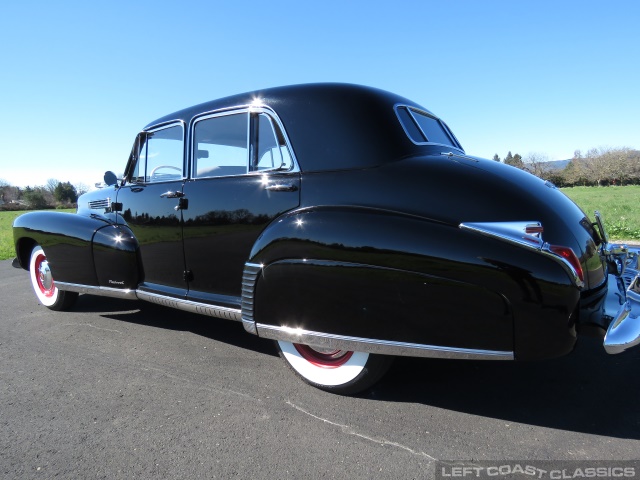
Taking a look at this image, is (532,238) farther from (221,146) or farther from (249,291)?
(221,146)

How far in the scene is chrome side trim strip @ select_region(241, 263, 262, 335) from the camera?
8.39 feet

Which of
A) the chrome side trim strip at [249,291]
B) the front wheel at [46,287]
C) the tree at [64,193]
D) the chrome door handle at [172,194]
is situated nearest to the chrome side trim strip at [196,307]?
the chrome side trim strip at [249,291]

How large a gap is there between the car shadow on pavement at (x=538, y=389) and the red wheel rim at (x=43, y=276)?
3.86m

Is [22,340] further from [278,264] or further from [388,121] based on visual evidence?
[388,121]

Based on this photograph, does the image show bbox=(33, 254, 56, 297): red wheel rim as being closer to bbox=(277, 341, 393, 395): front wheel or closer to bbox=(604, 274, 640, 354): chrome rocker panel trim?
bbox=(277, 341, 393, 395): front wheel

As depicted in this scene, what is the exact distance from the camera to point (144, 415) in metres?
2.36

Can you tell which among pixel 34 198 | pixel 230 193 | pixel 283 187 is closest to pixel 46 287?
pixel 230 193

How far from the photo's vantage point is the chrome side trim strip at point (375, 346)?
6.61ft

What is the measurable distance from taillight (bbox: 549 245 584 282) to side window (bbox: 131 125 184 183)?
2.74m

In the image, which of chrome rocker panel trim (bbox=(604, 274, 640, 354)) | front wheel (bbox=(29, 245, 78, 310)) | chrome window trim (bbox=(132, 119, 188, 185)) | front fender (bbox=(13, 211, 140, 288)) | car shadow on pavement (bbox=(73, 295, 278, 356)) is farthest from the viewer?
front wheel (bbox=(29, 245, 78, 310))

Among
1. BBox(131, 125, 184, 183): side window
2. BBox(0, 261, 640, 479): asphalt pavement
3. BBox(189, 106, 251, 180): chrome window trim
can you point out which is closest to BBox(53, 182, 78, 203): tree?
BBox(131, 125, 184, 183): side window

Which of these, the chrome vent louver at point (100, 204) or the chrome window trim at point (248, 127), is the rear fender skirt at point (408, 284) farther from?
the chrome vent louver at point (100, 204)

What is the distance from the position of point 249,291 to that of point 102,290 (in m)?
1.94

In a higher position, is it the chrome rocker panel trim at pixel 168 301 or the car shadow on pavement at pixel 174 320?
the chrome rocker panel trim at pixel 168 301
